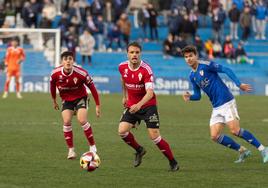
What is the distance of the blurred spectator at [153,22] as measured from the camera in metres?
43.6

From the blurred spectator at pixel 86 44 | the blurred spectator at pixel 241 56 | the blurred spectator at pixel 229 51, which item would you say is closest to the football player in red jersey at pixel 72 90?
the blurred spectator at pixel 86 44

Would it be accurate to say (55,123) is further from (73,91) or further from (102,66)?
(102,66)

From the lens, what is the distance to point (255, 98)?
1396 inches

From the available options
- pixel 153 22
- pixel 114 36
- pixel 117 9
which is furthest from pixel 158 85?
pixel 117 9

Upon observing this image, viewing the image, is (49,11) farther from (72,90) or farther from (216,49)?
(72,90)

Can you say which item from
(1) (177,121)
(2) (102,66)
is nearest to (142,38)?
(2) (102,66)

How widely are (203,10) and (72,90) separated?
105 ft

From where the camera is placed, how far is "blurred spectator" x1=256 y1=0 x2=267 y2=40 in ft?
145

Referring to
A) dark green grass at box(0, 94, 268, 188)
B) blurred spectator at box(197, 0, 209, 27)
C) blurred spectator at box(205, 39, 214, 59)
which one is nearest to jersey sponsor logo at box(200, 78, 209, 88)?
dark green grass at box(0, 94, 268, 188)

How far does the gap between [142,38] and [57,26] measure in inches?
189

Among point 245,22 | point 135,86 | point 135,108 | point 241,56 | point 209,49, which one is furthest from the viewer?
point 245,22

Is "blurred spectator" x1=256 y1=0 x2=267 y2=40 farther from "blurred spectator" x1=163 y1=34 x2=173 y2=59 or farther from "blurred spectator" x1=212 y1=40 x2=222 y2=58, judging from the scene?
"blurred spectator" x1=163 y1=34 x2=173 y2=59

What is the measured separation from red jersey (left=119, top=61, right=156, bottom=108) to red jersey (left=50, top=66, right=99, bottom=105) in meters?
1.30

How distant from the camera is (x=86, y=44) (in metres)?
41.6
